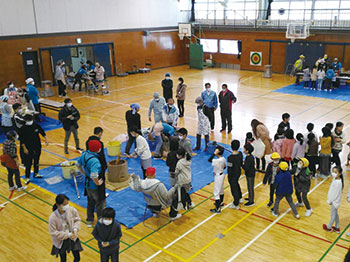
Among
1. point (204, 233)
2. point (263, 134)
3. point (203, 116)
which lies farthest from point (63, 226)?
point (203, 116)

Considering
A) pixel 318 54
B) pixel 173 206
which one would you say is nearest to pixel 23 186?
pixel 173 206

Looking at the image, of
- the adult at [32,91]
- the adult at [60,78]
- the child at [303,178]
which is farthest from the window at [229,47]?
the child at [303,178]

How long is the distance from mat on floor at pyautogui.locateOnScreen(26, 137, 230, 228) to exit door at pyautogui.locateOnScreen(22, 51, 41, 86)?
1382cm

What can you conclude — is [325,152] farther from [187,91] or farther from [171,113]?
[187,91]

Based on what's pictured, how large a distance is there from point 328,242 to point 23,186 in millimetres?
7657

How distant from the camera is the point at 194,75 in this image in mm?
26828

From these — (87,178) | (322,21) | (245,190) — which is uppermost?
(322,21)

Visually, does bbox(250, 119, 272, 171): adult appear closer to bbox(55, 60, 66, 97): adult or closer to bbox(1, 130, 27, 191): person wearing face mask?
bbox(1, 130, 27, 191): person wearing face mask

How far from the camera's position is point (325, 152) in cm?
960

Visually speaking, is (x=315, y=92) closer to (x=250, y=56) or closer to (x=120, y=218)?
(x=250, y=56)

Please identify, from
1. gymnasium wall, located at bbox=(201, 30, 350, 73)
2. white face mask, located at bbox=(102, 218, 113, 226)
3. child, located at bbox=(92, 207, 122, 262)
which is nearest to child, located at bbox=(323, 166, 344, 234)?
child, located at bbox=(92, 207, 122, 262)

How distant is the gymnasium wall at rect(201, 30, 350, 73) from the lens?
23500 millimetres

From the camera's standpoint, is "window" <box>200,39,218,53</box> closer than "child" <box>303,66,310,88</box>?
No

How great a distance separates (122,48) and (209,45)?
24.1 feet
